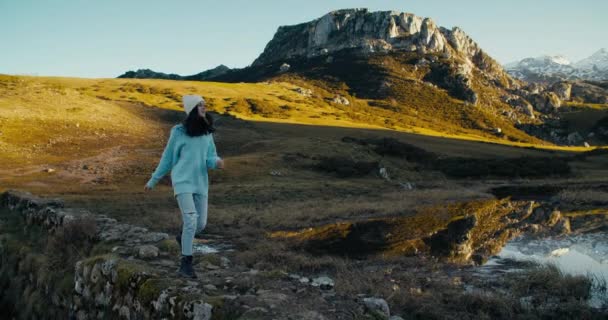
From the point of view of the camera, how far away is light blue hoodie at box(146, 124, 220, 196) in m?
6.76

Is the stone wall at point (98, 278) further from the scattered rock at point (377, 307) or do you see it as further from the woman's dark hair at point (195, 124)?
the woman's dark hair at point (195, 124)

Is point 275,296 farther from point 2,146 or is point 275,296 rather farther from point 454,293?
point 2,146

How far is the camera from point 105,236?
10.0 meters

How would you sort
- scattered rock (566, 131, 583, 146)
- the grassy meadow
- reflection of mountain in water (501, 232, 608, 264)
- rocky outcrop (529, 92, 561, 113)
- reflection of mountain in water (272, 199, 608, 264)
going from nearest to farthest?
the grassy meadow
reflection of mountain in water (501, 232, 608, 264)
reflection of mountain in water (272, 199, 608, 264)
scattered rock (566, 131, 583, 146)
rocky outcrop (529, 92, 561, 113)

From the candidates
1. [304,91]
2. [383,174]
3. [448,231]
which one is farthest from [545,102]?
[448,231]

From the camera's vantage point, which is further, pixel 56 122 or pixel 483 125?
pixel 483 125

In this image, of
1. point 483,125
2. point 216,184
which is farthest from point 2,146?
point 483,125

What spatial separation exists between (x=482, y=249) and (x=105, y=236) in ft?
33.9

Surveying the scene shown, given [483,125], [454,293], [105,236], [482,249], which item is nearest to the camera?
[454,293]

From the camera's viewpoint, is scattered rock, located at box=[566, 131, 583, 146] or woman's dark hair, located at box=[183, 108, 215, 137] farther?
scattered rock, located at box=[566, 131, 583, 146]

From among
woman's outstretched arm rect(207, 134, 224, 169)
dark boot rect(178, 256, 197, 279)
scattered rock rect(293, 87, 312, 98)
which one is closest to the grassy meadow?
dark boot rect(178, 256, 197, 279)

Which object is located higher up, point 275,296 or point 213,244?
point 275,296

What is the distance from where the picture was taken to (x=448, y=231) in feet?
53.1

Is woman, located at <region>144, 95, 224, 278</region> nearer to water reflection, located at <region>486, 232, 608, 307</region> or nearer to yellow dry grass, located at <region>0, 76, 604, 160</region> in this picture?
water reflection, located at <region>486, 232, 608, 307</region>
